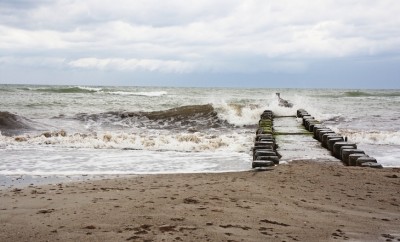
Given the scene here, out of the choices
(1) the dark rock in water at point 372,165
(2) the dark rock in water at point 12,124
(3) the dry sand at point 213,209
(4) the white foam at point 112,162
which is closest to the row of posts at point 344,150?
(1) the dark rock in water at point 372,165

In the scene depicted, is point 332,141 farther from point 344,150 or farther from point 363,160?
point 363,160

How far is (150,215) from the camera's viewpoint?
386cm

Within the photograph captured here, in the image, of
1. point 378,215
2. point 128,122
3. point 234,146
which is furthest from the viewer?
point 128,122

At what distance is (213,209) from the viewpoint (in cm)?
405

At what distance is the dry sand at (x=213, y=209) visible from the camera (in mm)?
3451

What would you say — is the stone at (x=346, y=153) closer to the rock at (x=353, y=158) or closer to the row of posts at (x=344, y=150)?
the row of posts at (x=344, y=150)

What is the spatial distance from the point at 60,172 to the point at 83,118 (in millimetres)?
A: 12515

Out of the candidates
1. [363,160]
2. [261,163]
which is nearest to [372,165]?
[363,160]

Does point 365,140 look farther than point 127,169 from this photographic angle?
Yes

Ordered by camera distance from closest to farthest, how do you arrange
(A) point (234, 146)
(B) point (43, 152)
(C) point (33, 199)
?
(C) point (33, 199), (B) point (43, 152), (A) point (234, 146)

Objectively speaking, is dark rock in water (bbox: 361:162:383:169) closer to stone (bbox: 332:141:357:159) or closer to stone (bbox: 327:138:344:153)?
stone (bbox: 332:141:357:159)

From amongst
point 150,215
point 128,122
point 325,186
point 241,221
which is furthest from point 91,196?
point 128,122

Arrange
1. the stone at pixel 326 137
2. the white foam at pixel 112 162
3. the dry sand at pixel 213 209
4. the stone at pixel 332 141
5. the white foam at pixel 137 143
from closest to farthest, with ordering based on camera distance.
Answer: the dry sand at pixel 213 209 < the white foam at pixel 112 162 < the stone at pixel 332 141 < the stone at pixel 326 137 < the white foam at pixel 137 143

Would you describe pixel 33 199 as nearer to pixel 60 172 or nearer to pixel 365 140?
pixel 60 172
